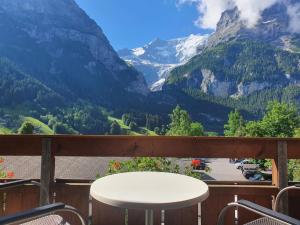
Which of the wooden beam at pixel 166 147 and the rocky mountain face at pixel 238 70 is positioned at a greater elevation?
the rocky mountain face at pixel 238 70

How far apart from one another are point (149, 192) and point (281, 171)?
1.33 metres

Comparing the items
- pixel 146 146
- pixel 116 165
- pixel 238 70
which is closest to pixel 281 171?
pixel 146 146

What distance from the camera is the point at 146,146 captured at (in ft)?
8.91

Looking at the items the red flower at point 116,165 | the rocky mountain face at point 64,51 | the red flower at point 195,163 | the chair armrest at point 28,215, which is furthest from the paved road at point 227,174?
the rocky mountain face at point 64,51

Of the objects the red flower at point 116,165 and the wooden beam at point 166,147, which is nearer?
the wooden beam at point 166,147

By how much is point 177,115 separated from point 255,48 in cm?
12755

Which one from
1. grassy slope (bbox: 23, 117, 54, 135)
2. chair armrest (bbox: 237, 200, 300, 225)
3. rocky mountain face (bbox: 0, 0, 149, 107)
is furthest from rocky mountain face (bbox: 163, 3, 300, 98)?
chair armrest (bbox: 237, 200, 300, 225)

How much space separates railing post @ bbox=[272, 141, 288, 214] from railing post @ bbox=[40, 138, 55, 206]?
5.59ft

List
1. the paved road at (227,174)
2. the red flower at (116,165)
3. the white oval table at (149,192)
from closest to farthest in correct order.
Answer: the white oval table at (149,192) → the red flower at (116,165) → the paved road at (227,174)

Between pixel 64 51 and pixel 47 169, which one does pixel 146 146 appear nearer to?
pixel 47 169

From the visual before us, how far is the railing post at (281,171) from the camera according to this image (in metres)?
2.65

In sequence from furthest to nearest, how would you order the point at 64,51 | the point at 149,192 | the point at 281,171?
the point at 64,51, the point at 281,171, the point at 149,192

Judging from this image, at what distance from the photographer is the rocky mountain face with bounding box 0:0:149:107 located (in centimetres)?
11656

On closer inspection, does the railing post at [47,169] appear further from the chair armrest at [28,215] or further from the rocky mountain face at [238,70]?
the rocky mountain face at [238,70]
